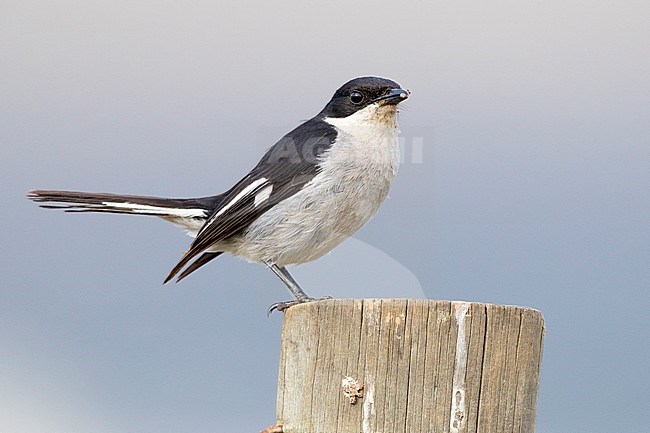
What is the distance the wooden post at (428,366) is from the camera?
274 centimetres

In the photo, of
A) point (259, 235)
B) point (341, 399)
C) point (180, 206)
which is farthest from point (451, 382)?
point (180, 206)

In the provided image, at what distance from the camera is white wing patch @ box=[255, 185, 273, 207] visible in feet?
14.6

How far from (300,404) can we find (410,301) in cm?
57

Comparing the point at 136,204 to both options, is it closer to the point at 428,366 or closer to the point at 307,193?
the point at 307,193

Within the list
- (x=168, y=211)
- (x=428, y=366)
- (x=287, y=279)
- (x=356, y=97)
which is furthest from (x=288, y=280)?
(x=428, y=366)

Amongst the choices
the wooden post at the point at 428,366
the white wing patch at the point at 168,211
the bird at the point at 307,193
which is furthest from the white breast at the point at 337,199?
the wooden post at the point at 428,366

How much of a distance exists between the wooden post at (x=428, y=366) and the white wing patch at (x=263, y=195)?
5.43 feet

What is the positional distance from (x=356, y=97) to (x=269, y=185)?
0.71 metres

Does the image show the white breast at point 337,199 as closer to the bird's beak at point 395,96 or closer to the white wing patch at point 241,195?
the bird's beak at point 395,96

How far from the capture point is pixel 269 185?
4.46 m

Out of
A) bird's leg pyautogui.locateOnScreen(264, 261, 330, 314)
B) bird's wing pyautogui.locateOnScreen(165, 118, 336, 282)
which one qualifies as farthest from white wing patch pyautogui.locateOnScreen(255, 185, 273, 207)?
bird's leg pyautogui.locateOnScreen(264, 261, 330, 314)

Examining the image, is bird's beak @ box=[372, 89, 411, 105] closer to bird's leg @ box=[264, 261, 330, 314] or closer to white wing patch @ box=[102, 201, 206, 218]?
bird's leg @ box=[264, 261, 330, 314]

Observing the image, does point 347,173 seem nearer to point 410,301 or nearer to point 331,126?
point 331,126

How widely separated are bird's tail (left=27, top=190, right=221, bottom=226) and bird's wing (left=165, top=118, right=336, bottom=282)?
0.95 ft
